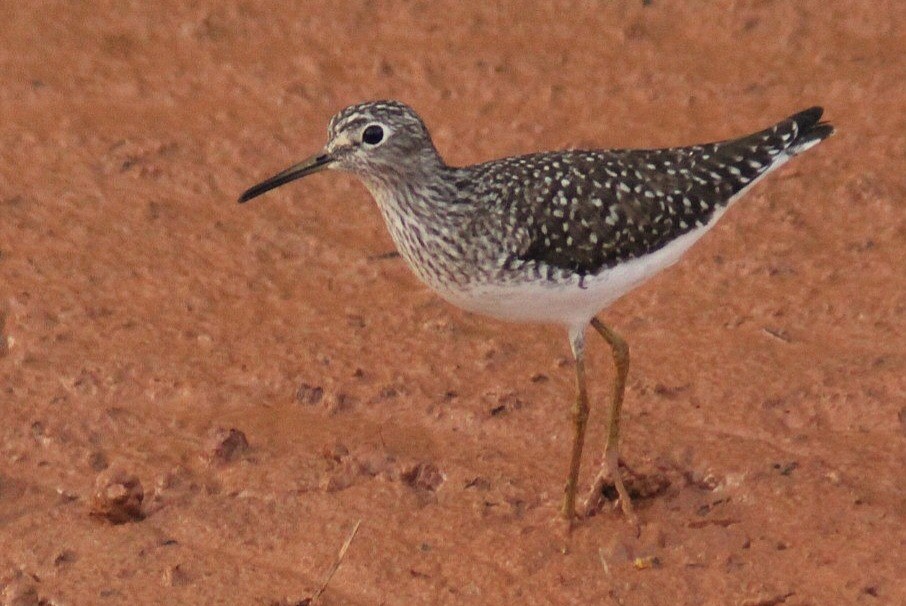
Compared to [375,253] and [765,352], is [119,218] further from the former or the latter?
[765,352]

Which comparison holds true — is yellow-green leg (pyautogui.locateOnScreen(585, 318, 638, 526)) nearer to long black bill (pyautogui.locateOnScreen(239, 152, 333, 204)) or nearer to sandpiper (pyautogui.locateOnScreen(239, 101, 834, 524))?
sandpiper (pyautogui.locateOnScreen(239, 101, 834, 524))

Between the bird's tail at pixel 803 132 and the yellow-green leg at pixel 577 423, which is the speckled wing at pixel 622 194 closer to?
the bird's tail at pixel 803 132

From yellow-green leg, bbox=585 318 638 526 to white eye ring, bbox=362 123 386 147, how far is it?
1.37 metres

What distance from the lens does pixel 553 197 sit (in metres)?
6.83

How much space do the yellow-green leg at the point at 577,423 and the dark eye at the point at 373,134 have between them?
128 cm

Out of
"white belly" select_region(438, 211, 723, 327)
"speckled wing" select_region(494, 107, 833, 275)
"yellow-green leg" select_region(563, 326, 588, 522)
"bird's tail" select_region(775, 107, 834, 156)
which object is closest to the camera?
"white belly" select_region(438, 211, 723, 327)

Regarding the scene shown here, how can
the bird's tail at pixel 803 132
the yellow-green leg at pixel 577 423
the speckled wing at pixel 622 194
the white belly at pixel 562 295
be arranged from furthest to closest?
the bird's tail at pixel 803 132 < the yellow-green leg at pixel 577 423 < the speckled wing at pixel 622 194 < the white belly at pixel 562 295

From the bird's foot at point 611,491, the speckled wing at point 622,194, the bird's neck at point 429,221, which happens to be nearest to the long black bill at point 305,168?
the bird's neck at point 429,221

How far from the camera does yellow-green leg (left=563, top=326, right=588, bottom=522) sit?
272 inches

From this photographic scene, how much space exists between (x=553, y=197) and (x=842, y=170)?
3.19 m

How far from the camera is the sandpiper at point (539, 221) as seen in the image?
6.65 meters

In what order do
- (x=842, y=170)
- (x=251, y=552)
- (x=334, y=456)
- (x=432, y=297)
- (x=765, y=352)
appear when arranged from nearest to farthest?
(x=251, y=552) < (x=334, y=456) < (x=765, y=352) < (x=432, y=297) < (x=842, y=170)

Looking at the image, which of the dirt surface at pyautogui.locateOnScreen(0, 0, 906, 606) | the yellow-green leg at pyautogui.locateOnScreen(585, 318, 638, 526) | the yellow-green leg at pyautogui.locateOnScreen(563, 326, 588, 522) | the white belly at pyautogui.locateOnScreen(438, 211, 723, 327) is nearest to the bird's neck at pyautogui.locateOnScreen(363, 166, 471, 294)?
the white belly at pyautogui.locateOnScreen(438, 211, 723, 327)

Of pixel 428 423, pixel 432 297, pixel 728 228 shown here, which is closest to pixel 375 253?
pixel 432 297
